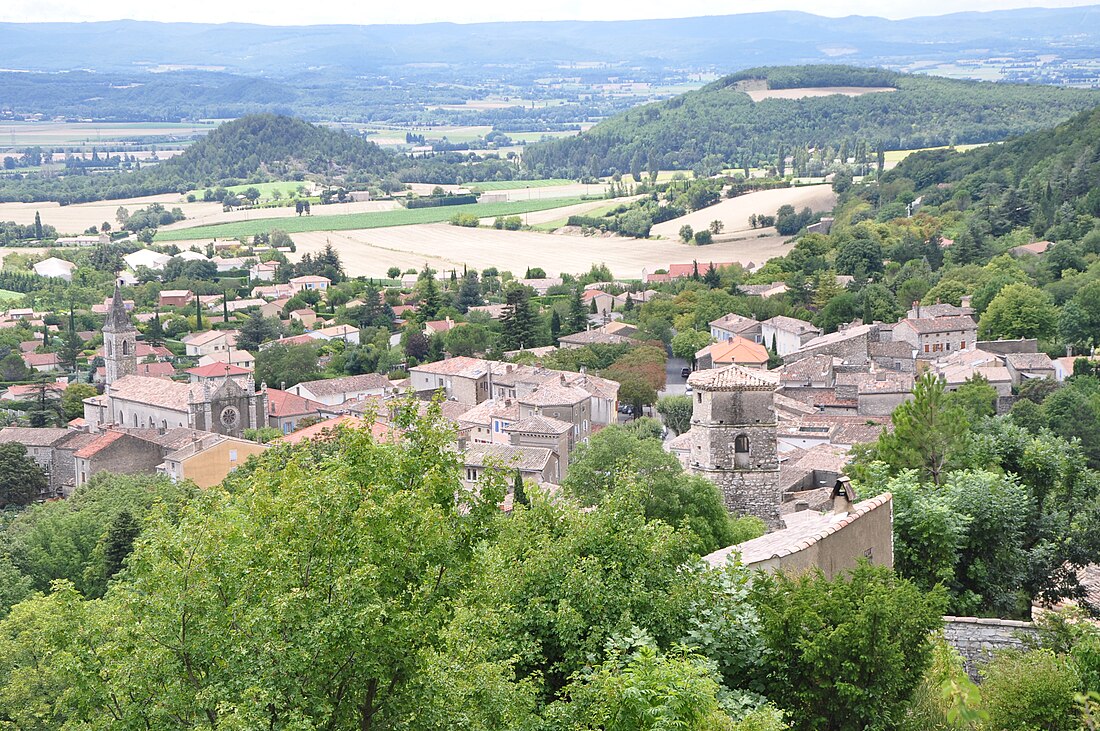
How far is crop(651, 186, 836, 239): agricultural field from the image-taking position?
130625mm

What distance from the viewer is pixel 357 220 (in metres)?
156

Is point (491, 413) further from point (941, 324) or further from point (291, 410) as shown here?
point (941, 324)

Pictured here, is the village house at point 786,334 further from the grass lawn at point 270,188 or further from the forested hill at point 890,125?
the grass lawn at point 270,188

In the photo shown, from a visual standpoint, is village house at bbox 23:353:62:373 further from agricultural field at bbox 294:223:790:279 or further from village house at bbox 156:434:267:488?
agricultural field at bbox 294:223:790:279

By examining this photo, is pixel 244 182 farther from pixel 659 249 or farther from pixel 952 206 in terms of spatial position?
pixel 952 206

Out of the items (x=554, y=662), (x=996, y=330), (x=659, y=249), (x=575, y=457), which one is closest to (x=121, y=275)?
(x=659, y=249)

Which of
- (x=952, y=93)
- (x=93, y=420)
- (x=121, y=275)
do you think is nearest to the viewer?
(x=93, y=420)

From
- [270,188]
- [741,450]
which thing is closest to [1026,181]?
[741,450]

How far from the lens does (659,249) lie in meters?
122

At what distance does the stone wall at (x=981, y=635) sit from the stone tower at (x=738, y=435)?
879 centimetres

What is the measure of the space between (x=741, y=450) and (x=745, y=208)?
111095mm

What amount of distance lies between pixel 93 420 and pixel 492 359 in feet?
58.7

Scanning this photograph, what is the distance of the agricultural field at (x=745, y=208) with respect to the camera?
130625mm

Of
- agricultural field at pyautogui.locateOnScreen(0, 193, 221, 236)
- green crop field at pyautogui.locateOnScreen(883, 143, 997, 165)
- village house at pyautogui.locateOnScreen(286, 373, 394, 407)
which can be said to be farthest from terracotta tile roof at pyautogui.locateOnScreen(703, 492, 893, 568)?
agricultural field at pyautogui.locateOnScreen(0, 193, 221, 236)
